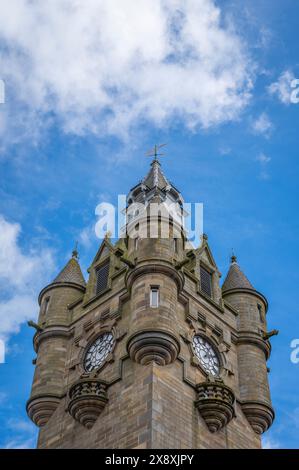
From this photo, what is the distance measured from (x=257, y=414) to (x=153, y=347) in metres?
7.98

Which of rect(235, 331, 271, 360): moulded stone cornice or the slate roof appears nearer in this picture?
rect(235, 331, 271, 360): moulded stone cornice

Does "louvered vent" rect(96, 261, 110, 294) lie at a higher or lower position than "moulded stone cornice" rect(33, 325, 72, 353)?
higher

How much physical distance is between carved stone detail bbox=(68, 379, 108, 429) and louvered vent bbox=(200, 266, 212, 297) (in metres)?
10.6

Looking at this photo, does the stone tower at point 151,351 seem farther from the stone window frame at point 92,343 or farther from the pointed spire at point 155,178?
the pointed spire at point 155,178

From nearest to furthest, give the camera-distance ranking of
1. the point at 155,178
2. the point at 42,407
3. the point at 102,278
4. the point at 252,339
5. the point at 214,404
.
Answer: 1. the point at 214,404
2. the point at 42,407
3. the point at 252,339
4. the point at 102,278
5. the point at 155,178

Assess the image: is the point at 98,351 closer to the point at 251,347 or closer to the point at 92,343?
the point at 92,343

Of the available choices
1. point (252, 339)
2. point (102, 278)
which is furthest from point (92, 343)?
point (252, 339)

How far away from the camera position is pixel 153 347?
3319 cm

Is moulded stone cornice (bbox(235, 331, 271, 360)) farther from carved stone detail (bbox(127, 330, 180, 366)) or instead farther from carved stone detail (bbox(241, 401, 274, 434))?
carved stone detail (bbox(127, 330, 180, 366))

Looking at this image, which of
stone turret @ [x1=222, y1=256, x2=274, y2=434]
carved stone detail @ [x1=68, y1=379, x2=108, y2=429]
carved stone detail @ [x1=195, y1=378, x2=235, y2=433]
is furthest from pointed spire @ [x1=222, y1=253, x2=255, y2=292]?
carved stone detail @ [x1=68, y1=379, x2=108, y2=429]

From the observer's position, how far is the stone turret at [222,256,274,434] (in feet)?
124

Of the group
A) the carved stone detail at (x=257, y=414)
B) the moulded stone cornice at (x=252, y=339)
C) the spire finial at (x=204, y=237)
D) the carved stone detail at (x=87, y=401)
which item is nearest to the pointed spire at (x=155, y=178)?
the spire finial at (x=204, y=237)

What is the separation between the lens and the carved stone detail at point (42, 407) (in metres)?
37.4
